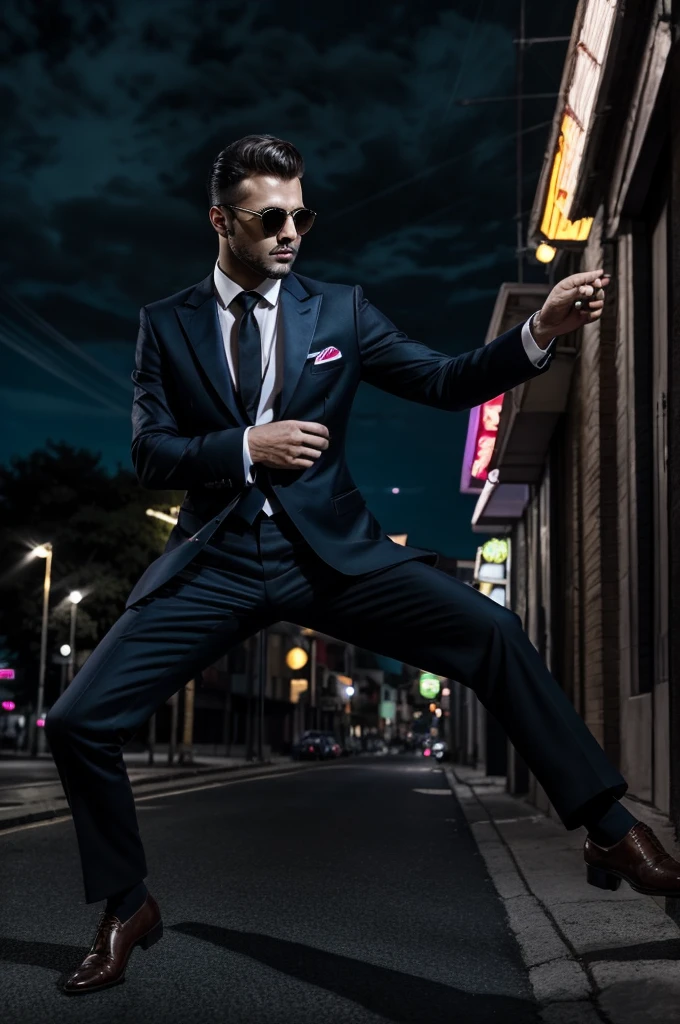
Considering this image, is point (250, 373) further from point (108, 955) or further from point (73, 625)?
point (73, 625)

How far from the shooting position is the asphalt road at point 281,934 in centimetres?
392

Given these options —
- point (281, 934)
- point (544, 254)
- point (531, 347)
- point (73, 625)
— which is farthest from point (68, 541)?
point (531, 347)

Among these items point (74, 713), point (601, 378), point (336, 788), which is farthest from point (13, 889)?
point (336, 788)

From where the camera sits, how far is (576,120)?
11406mm

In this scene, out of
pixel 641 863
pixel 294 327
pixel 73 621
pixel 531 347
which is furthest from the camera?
pixel 73 621

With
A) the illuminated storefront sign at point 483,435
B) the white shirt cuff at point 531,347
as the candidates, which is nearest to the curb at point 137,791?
the white shirt cuff at point 531,347

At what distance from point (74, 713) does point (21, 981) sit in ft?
3.68

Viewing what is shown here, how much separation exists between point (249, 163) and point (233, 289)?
1.32 feet

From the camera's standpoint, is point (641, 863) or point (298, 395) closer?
point (641, 863)

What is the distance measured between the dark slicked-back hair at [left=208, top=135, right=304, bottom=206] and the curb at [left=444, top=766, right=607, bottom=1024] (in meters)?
2.63

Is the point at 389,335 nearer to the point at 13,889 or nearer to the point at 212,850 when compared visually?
the point at 13,889

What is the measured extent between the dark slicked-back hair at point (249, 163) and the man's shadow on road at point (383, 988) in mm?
2512

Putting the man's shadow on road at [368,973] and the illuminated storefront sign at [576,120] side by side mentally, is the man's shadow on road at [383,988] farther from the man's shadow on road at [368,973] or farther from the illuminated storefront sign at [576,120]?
the illuminated storefront sign at [576,120]

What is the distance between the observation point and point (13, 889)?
7.06m
